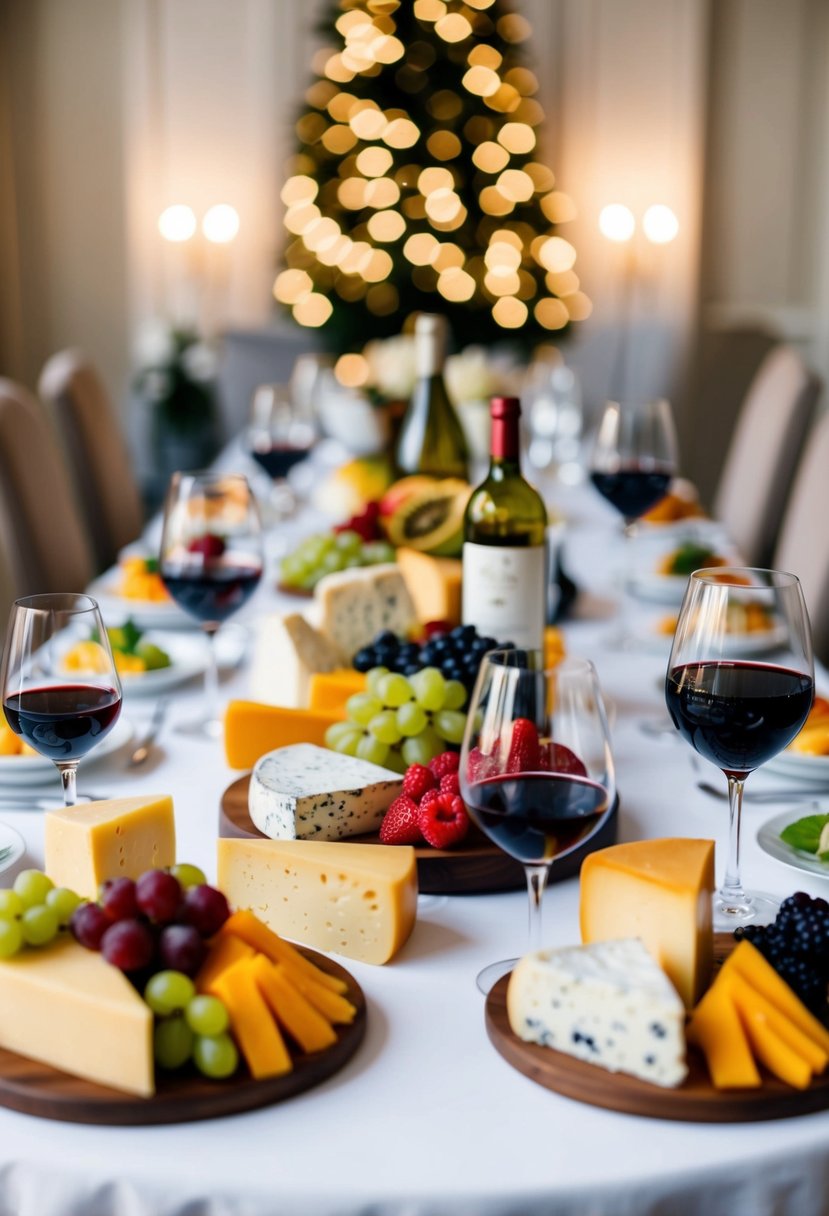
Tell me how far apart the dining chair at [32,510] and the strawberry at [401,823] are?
163cm

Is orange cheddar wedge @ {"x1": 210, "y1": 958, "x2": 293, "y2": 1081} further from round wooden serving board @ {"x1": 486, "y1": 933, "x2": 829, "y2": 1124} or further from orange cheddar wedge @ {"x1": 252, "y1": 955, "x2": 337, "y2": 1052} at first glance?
round wooden serving board @ {"x1": 486, "y1": 933, "x2": 829, "y2": 1124}

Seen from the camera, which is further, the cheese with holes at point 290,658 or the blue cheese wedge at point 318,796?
the cheese with holes at point 290,658

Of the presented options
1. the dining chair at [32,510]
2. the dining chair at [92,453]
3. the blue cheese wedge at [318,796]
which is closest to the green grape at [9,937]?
the blue cheese wedge at [318,796]

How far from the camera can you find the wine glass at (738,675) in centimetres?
99

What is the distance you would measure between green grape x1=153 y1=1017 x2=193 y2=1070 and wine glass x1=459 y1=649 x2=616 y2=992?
0.22m

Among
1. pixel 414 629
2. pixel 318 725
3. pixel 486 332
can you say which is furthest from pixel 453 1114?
pixel 486 332

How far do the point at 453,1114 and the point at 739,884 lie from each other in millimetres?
351

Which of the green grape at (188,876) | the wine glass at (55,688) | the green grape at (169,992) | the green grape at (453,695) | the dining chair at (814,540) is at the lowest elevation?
the dining chair at (814,540)

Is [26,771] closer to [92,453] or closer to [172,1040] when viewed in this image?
[172,1040]

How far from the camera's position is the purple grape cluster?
812 mm

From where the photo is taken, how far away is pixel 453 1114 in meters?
0.78

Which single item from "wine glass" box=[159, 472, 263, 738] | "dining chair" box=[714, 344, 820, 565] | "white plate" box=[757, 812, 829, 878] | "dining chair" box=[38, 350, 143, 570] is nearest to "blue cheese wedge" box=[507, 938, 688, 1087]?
"white plate" box=[757, 812, 829, 878]

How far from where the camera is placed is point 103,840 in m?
0.93

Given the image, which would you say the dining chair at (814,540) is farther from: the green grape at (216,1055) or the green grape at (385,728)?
the green grape at (216,1055)
